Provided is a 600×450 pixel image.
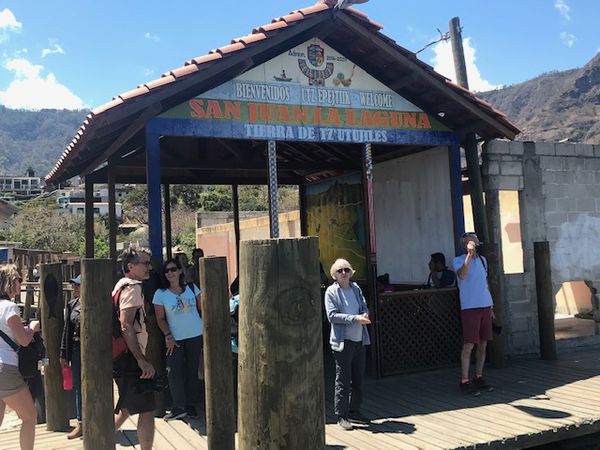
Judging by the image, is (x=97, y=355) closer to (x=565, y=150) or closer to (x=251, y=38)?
(x=251, y=38)

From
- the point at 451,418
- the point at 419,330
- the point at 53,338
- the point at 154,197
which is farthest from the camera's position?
the point at 419,330

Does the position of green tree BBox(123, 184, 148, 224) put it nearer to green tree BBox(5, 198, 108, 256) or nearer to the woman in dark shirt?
green tree BBox(5, 198, 108, 256)

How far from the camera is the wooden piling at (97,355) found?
139 inches

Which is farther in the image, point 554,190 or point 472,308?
point 554,190

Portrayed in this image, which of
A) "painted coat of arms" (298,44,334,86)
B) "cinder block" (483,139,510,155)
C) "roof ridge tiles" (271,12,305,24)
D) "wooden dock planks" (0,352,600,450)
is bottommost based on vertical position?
"wooden dock planks" (0,352,600,450)

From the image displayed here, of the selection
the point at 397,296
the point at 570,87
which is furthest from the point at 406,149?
the point at 570,87

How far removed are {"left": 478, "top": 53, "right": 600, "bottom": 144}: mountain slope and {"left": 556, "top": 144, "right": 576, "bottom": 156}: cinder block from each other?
5922 cm

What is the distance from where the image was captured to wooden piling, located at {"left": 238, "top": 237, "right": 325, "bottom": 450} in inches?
85.1

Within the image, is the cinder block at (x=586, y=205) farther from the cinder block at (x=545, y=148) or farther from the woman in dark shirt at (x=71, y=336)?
the woman in dark shirt at (x=71, y=336)

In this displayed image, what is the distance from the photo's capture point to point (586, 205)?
916 centimetres

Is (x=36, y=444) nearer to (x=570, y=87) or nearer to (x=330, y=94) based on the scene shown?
(x=330, y=94)

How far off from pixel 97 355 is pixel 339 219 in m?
7.68

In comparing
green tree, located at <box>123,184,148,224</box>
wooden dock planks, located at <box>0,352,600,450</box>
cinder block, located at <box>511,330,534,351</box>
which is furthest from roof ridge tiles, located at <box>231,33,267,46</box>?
green tree, located at <box>123,184,148,224</box>

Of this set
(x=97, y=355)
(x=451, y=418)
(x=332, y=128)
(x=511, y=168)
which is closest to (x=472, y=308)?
(x=451, y=418)
